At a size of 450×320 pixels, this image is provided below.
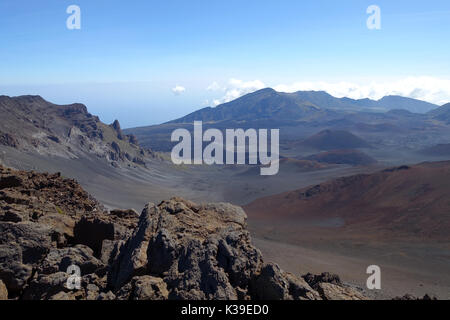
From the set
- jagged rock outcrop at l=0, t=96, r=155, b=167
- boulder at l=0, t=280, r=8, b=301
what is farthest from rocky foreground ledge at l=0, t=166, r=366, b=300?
jagged rock outcrop at l=0, t=96, r=155, b=167

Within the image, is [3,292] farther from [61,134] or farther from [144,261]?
[61,134]

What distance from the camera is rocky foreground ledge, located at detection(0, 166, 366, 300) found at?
6.45 meters

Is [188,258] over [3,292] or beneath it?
over

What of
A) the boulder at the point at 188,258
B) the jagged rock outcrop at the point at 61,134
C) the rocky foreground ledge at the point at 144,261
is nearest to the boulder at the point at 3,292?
the rocky foreground ledge at the point at 144,261

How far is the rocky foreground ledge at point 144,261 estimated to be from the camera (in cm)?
645

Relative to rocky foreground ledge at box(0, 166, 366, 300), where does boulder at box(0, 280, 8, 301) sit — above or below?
below

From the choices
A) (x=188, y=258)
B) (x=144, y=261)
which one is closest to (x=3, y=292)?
(x=144, y=261)

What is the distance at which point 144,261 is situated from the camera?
23.2ft

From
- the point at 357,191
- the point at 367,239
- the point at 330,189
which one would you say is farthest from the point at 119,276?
the point at 330,189

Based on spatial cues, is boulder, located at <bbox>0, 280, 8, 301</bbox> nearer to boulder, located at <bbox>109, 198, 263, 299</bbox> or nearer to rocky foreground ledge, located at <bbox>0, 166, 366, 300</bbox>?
rocky foreground ledge, located at <bbox>0, 166, 366, 300</bbox>

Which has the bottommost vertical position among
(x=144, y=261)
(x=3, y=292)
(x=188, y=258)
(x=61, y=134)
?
(x=3, y=292)
